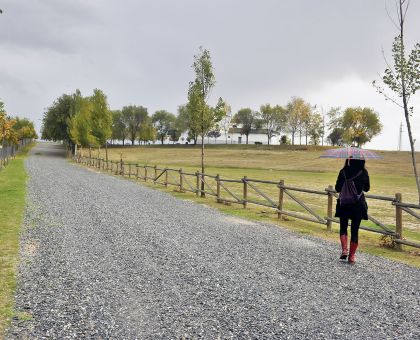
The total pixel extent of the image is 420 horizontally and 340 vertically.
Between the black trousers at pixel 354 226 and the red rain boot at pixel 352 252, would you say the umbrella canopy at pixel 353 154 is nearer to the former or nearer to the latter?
the black trousers at pixel 354 226

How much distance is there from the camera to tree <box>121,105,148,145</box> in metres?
125

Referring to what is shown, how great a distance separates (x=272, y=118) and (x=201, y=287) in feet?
395

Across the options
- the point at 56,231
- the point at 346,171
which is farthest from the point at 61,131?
the point at 346,171

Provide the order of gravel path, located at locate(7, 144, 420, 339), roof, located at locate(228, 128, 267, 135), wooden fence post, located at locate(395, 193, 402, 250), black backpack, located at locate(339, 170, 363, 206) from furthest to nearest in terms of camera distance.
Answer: roof, located at locate(228, 128, 267, 135)
wooden fence post, located at locate(395, 193, 402, 250)
black backpack, located at locate(339, 170, 363, 206)
gravel path, located at locate(7, 144, 420, 339)

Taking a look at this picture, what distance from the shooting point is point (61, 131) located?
259ft

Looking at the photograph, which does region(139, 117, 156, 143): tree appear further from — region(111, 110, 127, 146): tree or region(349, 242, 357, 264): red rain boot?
region(349, 242, 357, 264): red rain boot

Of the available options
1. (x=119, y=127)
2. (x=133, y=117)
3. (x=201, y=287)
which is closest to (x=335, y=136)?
(x=133, y=117)

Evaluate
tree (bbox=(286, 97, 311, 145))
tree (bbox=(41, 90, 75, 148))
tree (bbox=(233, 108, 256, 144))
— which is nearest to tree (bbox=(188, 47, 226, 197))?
tree (bbox=(41, 90, 75, 148))

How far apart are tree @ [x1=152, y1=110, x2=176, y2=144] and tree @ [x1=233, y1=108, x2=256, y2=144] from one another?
2501cm

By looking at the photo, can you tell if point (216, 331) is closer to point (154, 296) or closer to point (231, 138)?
point (154, 296)

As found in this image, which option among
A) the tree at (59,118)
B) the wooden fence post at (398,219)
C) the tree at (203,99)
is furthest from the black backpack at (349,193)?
the tree at (59,118)

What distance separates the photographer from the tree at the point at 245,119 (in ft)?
433

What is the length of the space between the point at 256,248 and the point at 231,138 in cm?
13655

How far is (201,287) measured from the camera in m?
6.48
